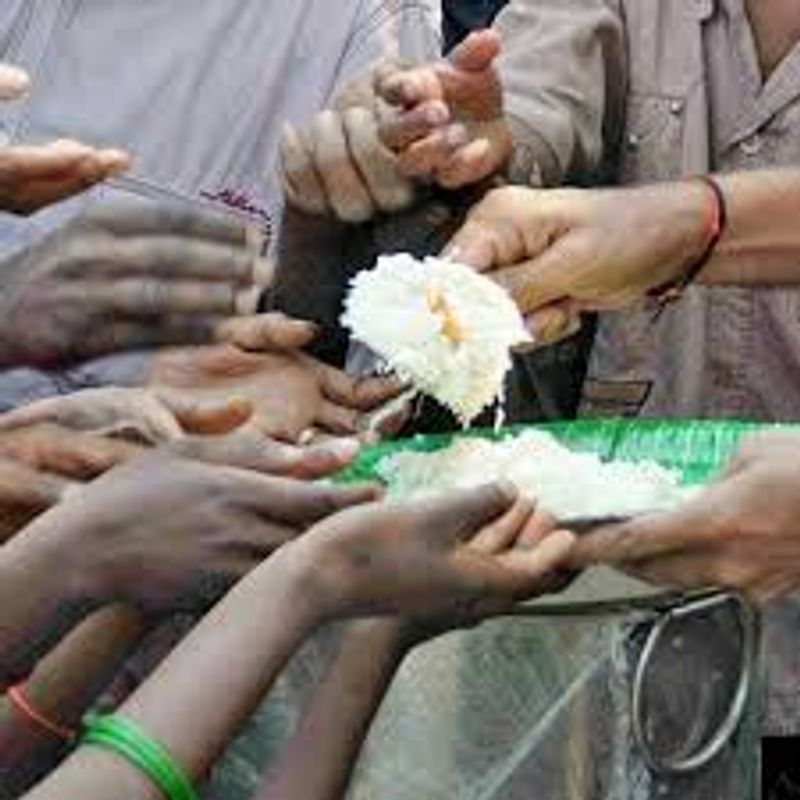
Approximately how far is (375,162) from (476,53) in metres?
0.18

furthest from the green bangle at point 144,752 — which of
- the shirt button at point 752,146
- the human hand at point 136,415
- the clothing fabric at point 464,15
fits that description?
the clothing fabric at point 464,15

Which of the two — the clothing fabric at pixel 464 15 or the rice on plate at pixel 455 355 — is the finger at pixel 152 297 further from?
the clothing fabric at pixel 464 15

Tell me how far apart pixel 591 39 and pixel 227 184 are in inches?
24.9

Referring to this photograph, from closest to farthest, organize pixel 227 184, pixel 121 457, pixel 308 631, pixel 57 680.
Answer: pixel 308 631 < pixel 57 680 < pixel 121 457 < pixel 227 184

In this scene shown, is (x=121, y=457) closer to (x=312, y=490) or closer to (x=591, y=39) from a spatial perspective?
(x=312, y=490)

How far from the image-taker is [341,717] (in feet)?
5.93

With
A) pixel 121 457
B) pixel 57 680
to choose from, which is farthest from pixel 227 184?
pixel 57 680

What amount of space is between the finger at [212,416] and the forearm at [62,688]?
0.24 metres

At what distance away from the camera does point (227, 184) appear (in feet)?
10.1

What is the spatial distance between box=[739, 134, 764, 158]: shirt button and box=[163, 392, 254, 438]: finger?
0.97 metres

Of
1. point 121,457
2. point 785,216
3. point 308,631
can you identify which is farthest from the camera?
point 785,216

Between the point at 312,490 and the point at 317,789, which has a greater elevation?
the point at 312,490

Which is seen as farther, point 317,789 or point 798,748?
point 798,748

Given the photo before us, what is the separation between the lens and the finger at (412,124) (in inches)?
92.0
